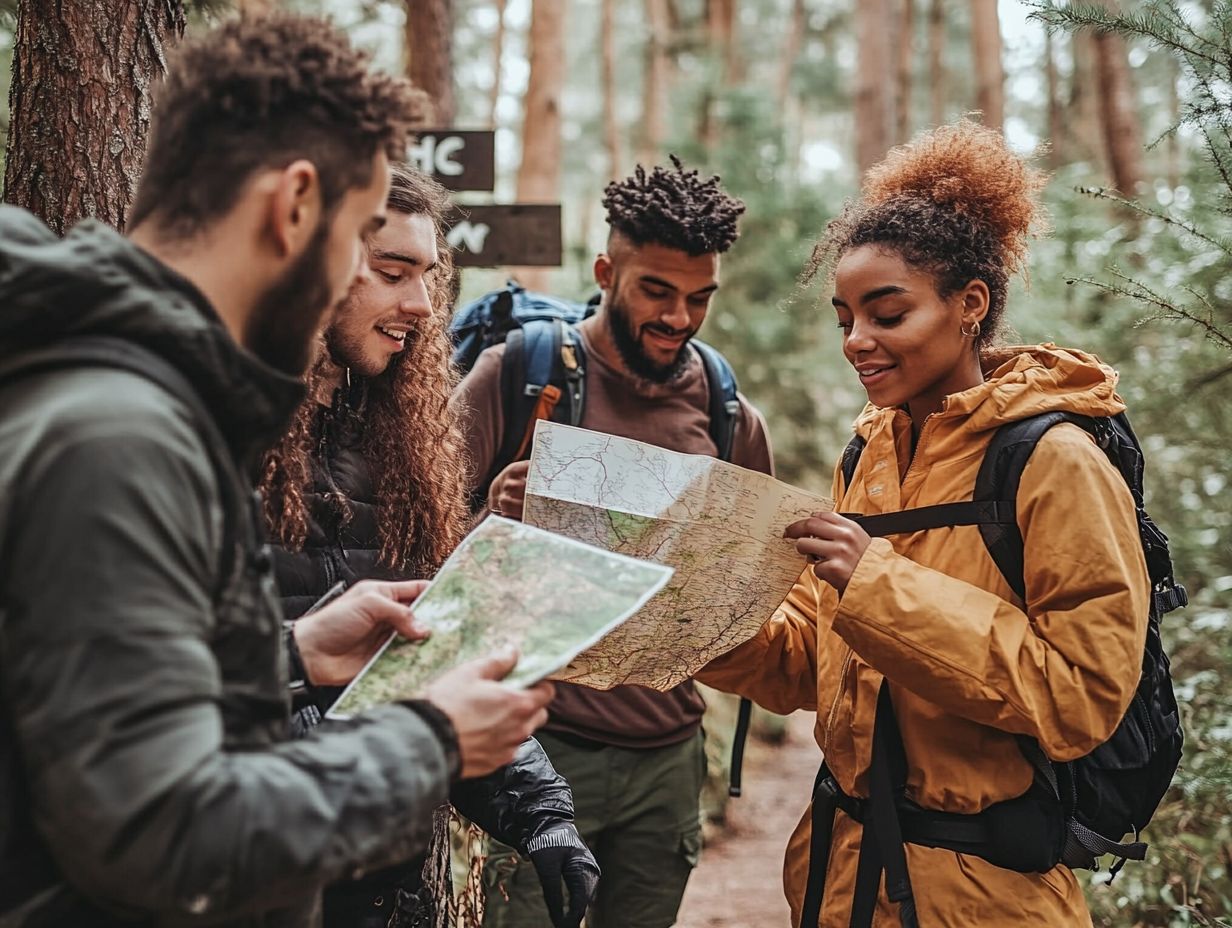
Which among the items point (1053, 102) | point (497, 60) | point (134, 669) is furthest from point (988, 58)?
point (134, 669)

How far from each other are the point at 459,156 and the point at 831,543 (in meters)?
3.38

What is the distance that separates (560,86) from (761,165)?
8.87ft

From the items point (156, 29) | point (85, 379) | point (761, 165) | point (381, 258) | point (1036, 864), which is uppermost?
point (761, 165)

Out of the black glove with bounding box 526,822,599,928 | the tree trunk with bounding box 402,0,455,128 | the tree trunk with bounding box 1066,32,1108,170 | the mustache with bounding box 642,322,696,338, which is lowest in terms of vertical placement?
the black glove with bounding box 526,822,599,928

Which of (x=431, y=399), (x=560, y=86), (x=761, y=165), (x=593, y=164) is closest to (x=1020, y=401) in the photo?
(x=431, y=399)

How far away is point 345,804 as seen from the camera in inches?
50.1

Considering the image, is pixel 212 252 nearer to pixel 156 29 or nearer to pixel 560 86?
pixel 156 29

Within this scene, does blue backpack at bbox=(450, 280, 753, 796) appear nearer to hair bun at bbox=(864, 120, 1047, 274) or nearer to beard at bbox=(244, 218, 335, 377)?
hair bun at bbox=(864, 120, 1047, 274)

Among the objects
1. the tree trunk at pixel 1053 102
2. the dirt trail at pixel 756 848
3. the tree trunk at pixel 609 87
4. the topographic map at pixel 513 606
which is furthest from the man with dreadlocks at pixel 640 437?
the tree trunk at pixel 1053 102

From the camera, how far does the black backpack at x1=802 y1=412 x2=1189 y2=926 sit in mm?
2227

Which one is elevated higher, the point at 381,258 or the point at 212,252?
the point at 381,258

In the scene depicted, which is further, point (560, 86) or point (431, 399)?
point (560, 86)

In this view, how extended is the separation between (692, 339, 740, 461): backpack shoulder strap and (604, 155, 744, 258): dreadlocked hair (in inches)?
17.7

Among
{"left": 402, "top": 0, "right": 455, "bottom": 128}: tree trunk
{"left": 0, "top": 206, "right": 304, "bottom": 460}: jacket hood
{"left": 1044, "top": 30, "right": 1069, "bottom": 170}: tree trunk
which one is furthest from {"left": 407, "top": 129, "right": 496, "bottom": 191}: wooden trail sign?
{"left": 1044, "top": 30, "right": 1069, "bottom": 170}: tree trunk
